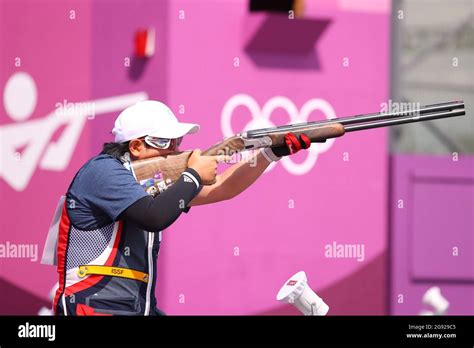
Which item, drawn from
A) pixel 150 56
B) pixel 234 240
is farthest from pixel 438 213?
pixel 150 56

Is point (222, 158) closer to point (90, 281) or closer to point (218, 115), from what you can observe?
point (90, 281)

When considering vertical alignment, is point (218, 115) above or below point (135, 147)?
above

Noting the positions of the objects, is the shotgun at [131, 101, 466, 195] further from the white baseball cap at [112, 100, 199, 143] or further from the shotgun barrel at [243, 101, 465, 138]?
the white baseball cap at [112, 100, 199, 143]

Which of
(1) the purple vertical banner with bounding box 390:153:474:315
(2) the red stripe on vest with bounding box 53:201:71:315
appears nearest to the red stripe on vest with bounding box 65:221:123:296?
(2) the red stripe on vest with bounding box 53:201:71:315

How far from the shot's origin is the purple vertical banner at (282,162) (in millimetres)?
8477

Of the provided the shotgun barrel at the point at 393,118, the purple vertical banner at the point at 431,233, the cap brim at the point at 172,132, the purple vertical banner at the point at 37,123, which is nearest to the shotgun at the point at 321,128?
the shotgun barrel at the point at 393,118

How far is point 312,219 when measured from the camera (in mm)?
8875

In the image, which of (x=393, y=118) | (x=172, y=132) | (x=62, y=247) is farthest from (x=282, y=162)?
(x=62, y=247)

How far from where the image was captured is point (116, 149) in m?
Answer: 5.20

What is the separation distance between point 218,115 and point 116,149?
3413 millimetres

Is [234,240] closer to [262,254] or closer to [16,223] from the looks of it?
[262,254]

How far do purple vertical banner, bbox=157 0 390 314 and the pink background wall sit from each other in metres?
0.01

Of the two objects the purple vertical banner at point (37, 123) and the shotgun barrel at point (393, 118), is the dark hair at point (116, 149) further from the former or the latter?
the purple vertical banner at point (37, 123)

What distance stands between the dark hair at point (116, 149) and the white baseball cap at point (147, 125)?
3cm
